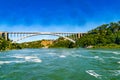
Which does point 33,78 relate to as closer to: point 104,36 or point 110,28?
point 104,36

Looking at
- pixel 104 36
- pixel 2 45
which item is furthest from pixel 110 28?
pixel 2 45

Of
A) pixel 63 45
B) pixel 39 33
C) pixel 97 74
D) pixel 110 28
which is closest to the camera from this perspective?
pixel 97 74

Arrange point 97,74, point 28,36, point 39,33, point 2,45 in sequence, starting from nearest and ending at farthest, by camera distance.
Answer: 1. point 97,74
2. point 2,45
3. point 28,36
4. point 39,33

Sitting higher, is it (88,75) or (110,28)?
(110,28)

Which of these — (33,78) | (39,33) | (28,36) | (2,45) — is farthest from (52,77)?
(39,33)

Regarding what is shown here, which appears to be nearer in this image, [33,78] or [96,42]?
[33,78]

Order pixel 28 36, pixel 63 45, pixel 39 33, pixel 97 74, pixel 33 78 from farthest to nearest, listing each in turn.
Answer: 1. pixel 63 45
2. pixel 39 33
3. pixel 28 36
4. pixel 97 74
5. pixel 33 78

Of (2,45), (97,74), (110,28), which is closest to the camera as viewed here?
(97,74)

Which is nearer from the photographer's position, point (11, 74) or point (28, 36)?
point (11, 74)

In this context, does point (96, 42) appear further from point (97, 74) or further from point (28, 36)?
point (97, 74)
